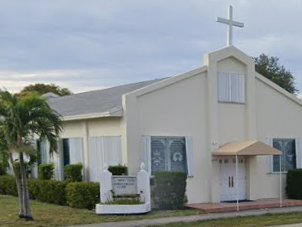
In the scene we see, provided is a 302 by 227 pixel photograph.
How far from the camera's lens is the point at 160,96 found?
18.5m

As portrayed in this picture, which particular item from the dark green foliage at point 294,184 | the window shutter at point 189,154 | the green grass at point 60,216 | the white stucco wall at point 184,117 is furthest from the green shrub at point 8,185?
Result: the dark green foliage at point 294,184

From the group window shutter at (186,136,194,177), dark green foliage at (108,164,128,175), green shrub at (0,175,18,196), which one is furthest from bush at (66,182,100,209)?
green shrub at (0,175,18,196)

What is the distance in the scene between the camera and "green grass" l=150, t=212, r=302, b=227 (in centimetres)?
1448

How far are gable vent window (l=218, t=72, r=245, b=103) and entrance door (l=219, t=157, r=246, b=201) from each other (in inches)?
89.6

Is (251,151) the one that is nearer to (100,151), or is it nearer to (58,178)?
(100,151)

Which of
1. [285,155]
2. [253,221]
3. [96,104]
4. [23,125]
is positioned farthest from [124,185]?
[285,155]

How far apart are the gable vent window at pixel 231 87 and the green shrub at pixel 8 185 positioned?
962cm

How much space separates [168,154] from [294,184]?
5683mm

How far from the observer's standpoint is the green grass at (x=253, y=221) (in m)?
14.5

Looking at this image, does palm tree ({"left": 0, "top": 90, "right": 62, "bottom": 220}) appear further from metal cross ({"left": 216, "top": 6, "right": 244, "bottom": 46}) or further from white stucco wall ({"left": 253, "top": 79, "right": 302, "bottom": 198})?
white stucco wall ({"left": 253, "top": 79, "right": 302, "bottom": 198})

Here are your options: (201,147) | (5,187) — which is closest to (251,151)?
(201,147)

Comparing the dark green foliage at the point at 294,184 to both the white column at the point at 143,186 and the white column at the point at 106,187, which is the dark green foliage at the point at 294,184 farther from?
the white column at the point at 106,187

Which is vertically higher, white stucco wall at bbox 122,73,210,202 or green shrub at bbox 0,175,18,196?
white stucco wall at bbox 122,73,210,202

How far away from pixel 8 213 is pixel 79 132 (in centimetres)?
463
